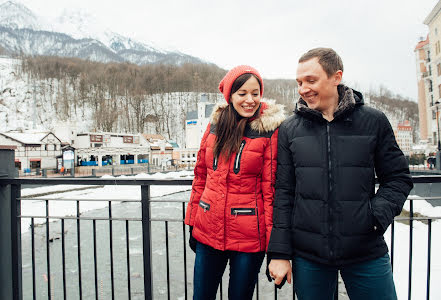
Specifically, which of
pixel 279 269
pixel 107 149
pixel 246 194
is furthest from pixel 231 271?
pixel 107 149

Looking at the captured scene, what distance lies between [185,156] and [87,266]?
135ft

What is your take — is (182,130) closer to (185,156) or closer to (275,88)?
(185,156)

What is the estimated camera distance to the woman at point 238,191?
4.83ft

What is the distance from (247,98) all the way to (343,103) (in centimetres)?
48

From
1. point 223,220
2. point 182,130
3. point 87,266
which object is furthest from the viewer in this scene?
point 182,130

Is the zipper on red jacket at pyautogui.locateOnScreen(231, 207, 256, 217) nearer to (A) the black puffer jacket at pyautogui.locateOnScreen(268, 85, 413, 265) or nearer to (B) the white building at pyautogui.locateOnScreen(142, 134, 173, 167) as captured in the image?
(A) the black puffer jacket at pyautogui.locateOnScreen(268, 85, 413, 265)

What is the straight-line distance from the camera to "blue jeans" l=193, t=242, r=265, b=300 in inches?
59.2

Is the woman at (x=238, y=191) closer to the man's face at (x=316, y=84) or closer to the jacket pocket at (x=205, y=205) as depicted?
the jacket pocket at (x=205, y=205)

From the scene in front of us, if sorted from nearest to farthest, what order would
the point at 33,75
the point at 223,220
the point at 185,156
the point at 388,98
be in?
the point at 223,220, the point at 185,156, the point at 33,75, the point at 388,98

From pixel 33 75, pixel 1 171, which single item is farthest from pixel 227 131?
pixel 33 75

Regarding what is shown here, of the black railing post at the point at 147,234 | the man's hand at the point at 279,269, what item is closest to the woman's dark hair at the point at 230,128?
the man's hand at the point at 279,269

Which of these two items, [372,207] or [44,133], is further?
[44,133]

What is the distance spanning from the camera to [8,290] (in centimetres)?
229

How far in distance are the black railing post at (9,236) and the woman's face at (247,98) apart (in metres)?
1.90
